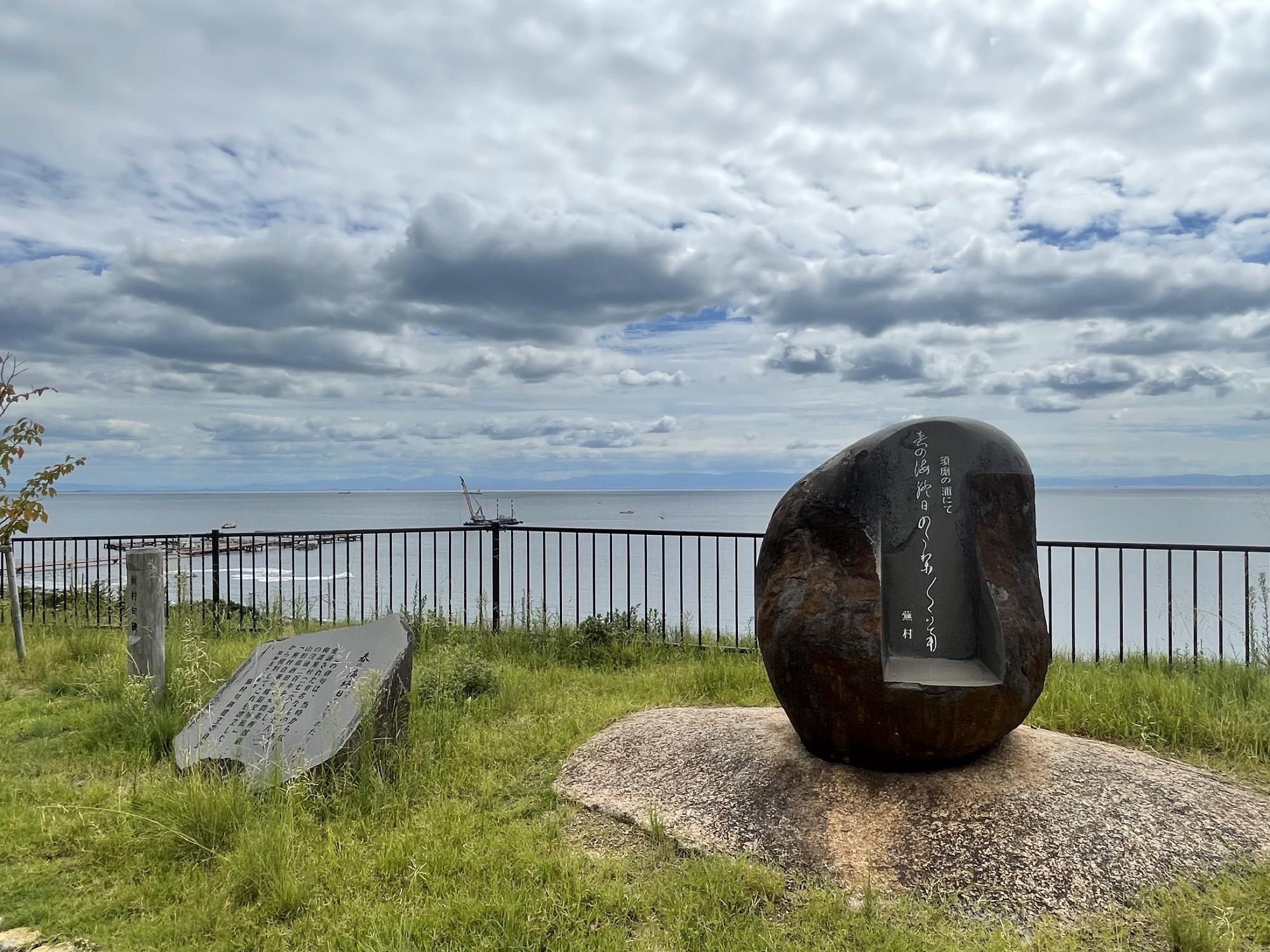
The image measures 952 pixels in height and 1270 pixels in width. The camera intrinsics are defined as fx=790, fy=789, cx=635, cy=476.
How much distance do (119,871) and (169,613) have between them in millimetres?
6374

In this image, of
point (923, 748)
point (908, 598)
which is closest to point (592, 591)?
point (908, 598)

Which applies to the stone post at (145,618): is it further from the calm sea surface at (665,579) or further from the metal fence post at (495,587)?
the metal fence post at (495,587)

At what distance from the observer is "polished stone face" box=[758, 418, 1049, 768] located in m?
4.34

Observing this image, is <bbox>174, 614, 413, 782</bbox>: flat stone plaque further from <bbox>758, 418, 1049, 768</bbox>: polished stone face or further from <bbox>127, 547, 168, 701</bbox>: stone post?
<bbox>758, 418, 1049, 768</bbox>: polished stone face

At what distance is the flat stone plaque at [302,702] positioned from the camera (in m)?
4.66

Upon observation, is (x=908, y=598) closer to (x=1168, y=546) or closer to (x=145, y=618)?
(x=1168, y=546)

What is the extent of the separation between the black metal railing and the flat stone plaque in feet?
5.25

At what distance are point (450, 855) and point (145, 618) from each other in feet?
12.5

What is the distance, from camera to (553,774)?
5.02 m

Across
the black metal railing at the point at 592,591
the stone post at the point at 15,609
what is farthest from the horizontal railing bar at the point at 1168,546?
the stone post at the point at 15,609

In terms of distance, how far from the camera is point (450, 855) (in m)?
3.93

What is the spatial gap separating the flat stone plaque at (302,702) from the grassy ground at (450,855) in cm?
20

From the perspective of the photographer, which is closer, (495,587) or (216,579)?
(495,587)

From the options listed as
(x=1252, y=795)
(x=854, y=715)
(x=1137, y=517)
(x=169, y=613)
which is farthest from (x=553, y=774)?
(x=1137, y=517)
